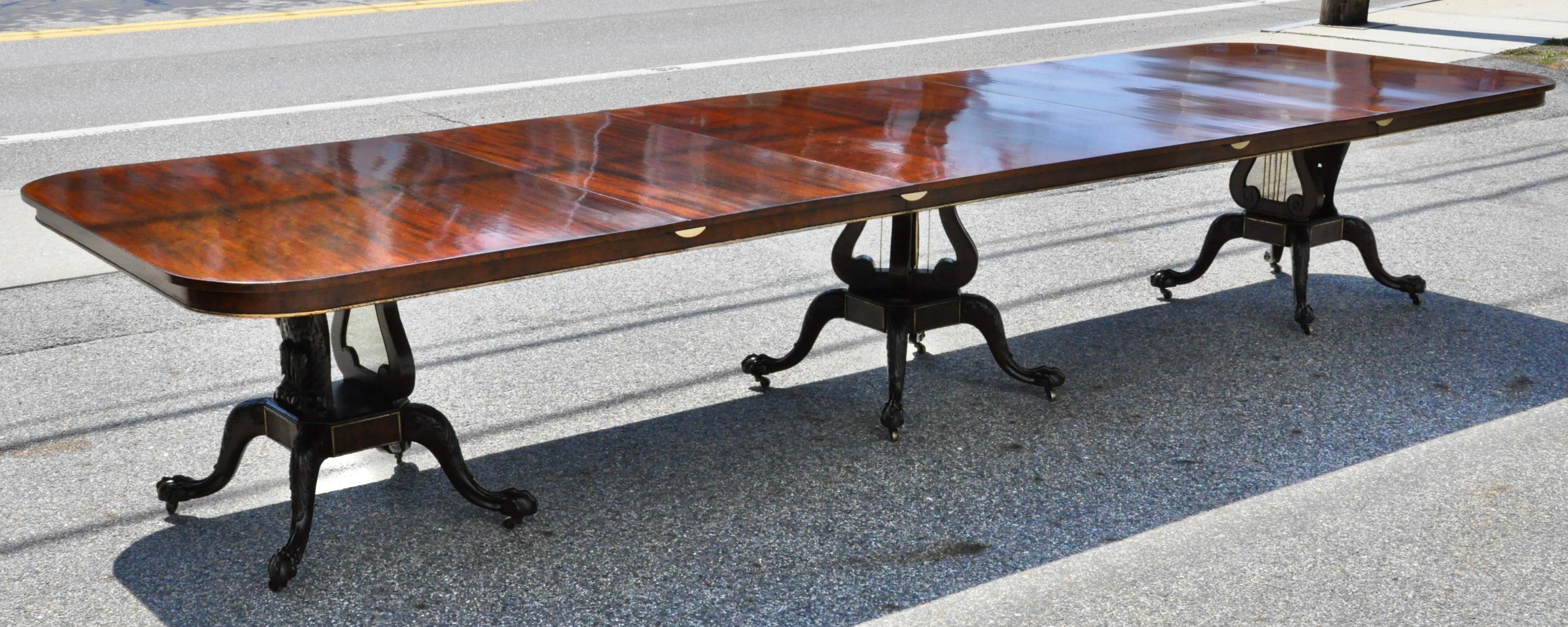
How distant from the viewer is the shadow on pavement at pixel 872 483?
3.05 metres

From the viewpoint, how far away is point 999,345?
13.5 ft

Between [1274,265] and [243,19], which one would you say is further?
[243,19]

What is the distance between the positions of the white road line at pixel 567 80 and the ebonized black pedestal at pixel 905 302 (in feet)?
18.0

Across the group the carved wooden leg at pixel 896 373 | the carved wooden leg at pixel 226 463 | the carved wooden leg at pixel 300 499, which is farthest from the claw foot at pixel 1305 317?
the carved wooden leg at pixel 226 463

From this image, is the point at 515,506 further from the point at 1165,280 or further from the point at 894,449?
the point at 1165,280

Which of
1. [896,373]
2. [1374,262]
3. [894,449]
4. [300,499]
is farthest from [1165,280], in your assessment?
[300,499]

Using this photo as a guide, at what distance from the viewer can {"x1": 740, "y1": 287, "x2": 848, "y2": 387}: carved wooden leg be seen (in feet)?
13.7

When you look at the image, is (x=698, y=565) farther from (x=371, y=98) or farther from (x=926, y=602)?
(x=371, y=98)

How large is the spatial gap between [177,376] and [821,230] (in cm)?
265

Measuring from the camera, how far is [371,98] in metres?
9.02

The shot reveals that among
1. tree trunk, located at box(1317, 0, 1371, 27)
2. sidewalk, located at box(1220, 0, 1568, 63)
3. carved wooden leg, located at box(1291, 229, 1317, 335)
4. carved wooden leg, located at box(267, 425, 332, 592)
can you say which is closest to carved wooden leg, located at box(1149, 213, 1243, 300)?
carved wooden leg, located at box(1291, 229, 1317, 335)

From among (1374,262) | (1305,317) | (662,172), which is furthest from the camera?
(1374,262)

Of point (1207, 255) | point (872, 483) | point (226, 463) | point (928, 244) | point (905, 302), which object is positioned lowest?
point (872, 483)

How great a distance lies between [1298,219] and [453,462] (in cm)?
292
